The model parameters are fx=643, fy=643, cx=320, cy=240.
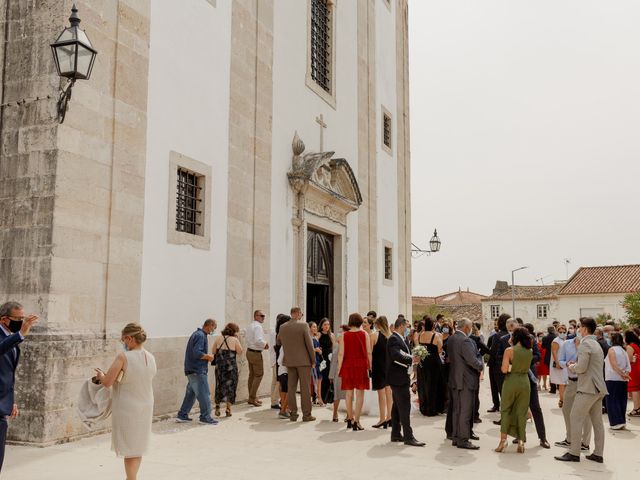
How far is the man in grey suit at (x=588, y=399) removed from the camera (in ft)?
24.6

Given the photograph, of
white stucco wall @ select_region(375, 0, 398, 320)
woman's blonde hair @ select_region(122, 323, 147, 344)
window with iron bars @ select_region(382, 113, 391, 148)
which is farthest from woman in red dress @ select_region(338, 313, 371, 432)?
window with iron bars @ select_region(382, 113, 391, 148)

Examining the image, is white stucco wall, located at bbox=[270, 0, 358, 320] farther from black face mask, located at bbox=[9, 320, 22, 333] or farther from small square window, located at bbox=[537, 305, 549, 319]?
small square window, located at bbox=[537, 305, 549, 319]

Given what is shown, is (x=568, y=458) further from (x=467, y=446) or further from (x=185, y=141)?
(x=185, y=141)

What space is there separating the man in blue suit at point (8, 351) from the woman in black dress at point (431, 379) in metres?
6.83

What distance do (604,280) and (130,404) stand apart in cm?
5044

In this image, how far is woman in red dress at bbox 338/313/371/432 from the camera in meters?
9.34

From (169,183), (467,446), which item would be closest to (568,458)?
(467,446)

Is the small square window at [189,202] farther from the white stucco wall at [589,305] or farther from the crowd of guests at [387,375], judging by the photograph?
the white stucco wall at [589,305]

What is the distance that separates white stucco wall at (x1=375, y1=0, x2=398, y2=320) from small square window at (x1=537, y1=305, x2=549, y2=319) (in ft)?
121

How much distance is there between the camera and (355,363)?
941cm

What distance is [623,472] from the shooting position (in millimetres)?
7105

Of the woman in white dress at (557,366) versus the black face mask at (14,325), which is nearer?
the black face mask at (14,325)

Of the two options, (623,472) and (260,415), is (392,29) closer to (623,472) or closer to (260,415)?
(260,415)

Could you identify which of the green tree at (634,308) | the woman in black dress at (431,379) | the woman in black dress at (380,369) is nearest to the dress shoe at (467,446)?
the woman in black dress at (380,369)
